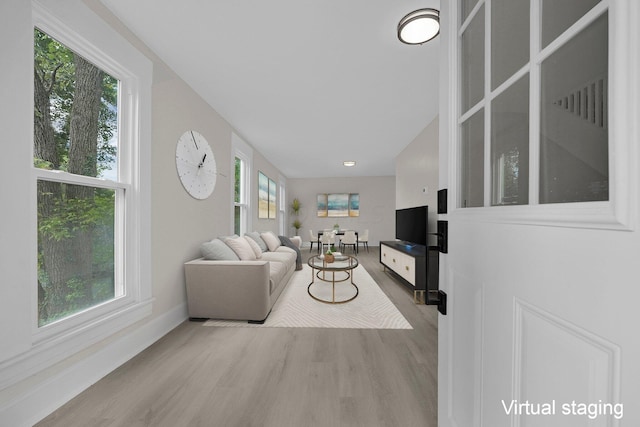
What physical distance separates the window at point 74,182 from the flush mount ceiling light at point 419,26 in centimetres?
228

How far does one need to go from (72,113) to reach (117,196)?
2.00 ft

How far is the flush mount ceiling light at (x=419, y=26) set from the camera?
1.75 m

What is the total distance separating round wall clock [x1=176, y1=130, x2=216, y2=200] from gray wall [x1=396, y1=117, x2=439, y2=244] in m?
3.21

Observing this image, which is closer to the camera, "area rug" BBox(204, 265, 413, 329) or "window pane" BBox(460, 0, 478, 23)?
"window pane" BBox(460, 0, 478, 23)

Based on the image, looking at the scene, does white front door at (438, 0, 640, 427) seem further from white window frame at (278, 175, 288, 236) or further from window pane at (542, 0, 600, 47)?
white window frame at (278, 175, 288, 236)

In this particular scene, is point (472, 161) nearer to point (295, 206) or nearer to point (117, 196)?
point (117, 196)

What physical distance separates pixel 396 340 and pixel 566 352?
1.95 metres

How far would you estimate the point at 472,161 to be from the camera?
0.89m

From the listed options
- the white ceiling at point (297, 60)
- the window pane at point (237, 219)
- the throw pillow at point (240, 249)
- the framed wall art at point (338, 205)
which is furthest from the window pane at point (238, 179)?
the framed wall art at point (338, 205)

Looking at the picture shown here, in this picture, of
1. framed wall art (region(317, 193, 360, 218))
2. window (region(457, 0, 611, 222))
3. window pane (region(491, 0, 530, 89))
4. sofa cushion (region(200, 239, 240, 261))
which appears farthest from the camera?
framed wall art (region(317, 193, 360, 218))

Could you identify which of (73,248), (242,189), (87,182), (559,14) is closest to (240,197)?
(242,189)

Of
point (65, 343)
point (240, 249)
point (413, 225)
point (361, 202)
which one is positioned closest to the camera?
point (65, 343)

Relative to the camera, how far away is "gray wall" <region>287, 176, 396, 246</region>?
29.7ft

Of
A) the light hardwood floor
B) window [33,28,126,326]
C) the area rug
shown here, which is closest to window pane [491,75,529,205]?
the light hardwood floor
